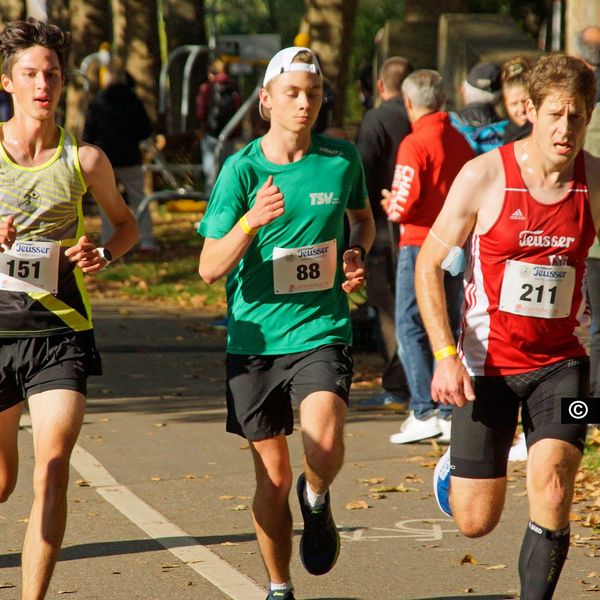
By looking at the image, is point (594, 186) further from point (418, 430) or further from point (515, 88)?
point (418, 430)

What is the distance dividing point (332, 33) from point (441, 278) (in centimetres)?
1710

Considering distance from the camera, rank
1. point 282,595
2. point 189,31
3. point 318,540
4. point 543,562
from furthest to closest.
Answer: point 189,31 < point 318,540 < point 282,595 < point 543,562

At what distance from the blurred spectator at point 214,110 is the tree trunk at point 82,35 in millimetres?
5131

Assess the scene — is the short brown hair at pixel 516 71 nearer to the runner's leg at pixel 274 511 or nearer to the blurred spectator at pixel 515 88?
the blurred spectator at pixel 515 88

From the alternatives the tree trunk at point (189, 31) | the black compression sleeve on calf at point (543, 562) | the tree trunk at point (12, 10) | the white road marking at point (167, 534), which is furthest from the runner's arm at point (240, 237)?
the tree trunk at point (189, 31)

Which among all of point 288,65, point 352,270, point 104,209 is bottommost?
point 352,270

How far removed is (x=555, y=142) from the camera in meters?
4.93

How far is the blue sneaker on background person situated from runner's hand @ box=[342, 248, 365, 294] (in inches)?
183

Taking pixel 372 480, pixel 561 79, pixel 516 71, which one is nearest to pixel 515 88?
pixel 516 71

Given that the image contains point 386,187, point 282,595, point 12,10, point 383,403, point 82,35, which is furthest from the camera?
point 82,35

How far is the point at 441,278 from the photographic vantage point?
5160mm

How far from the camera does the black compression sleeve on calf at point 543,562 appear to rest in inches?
190

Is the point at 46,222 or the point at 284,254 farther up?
the point at 46,222

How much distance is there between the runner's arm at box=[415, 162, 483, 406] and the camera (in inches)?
196
